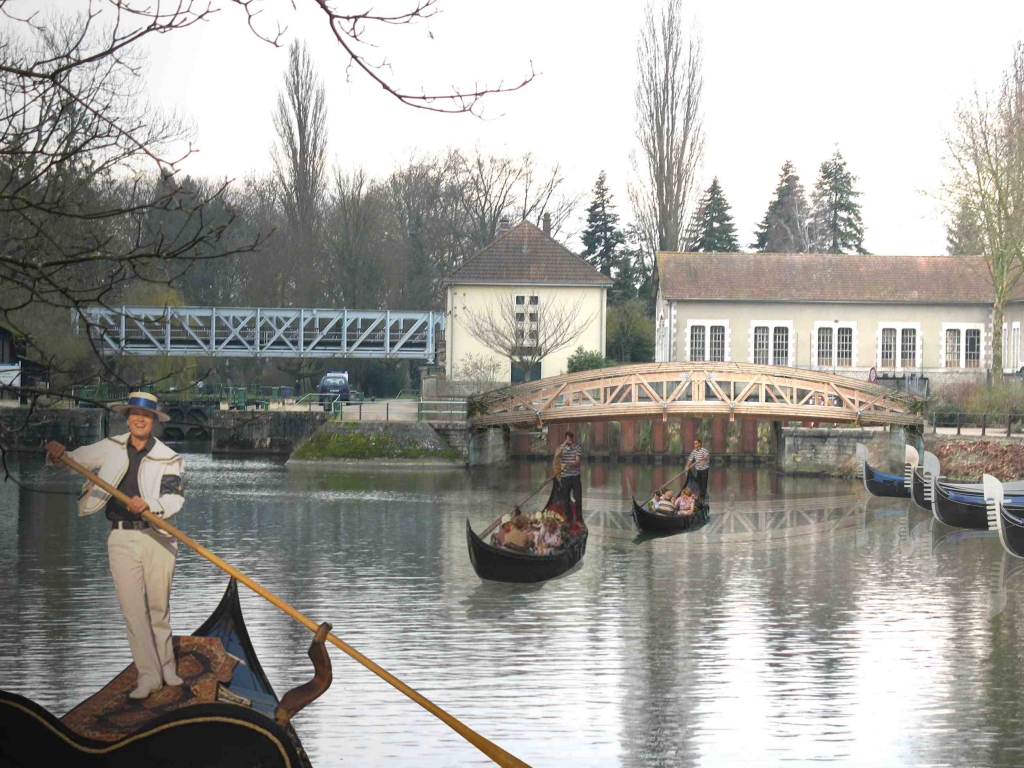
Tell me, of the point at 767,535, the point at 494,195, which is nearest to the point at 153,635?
the point at 767,535

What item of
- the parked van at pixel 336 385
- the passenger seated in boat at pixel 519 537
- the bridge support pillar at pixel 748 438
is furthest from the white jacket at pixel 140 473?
the parked van at pixel 336 385

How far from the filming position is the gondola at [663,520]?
24.5 metres

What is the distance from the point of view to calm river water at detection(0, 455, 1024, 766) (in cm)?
1105

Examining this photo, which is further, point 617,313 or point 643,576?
point 617,313

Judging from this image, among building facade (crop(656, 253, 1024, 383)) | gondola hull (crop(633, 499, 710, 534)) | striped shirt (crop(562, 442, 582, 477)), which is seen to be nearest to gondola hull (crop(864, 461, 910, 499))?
gondola hull (crop(633, 499, 710, 534))

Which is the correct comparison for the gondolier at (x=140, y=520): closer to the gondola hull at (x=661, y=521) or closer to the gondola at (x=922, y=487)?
the gondola hull at (x=661, y=521)

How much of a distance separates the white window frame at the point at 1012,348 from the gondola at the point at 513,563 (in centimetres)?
3264

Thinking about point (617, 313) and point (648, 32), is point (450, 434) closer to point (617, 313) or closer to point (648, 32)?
point (617, 313)

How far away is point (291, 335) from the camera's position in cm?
5659

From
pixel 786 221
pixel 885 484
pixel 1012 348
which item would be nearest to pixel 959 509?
pixel 885 484

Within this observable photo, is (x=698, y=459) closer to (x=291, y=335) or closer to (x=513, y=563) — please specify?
(x=513, y=563)

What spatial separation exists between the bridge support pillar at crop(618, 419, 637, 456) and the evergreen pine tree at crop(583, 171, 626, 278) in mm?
24840

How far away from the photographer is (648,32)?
56.1 meters

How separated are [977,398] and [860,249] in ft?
116
